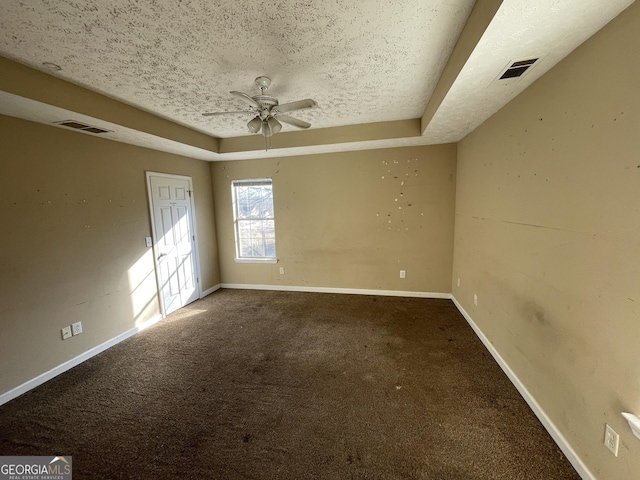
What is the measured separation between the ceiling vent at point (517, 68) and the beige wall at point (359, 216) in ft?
6.67

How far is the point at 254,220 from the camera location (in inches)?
181

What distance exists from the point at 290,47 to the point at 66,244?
2.80m

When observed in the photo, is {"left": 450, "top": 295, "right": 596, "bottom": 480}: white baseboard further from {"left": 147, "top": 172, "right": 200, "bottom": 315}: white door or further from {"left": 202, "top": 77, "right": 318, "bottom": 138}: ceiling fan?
{"left": 147, "top": 172, "right": 200, "bottom": 315}: white door

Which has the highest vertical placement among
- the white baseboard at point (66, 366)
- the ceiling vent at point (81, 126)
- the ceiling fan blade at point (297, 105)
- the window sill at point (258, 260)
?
the ceiling vent at point (81, 126)

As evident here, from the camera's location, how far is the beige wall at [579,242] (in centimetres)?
112

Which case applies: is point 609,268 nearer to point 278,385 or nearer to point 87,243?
point 278,385

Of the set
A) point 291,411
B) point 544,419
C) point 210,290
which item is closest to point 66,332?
point 210,290

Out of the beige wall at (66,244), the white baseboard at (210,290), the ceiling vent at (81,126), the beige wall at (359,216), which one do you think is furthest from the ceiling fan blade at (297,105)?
the white baseboard at (210,290)

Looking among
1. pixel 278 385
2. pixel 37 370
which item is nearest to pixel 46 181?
pixel 37 370

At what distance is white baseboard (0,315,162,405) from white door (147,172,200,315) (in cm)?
51

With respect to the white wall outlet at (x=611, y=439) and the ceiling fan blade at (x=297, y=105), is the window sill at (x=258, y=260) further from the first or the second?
the white wall outlet at (x=611, y=439)

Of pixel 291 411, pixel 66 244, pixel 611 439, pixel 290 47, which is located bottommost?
pixel 291 411

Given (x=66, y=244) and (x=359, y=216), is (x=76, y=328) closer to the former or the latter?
(x=66, y=244)

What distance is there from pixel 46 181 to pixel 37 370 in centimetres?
172
